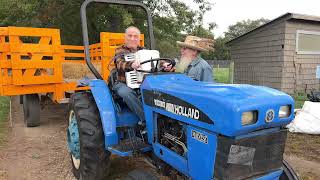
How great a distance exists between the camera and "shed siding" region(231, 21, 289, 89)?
1289cm

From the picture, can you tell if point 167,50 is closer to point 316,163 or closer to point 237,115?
point 316,163

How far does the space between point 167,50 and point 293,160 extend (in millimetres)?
20112

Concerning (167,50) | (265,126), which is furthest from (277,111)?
(167,50)

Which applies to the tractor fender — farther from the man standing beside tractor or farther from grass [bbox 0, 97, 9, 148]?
grass [bbox 0, 97, 9, 148]

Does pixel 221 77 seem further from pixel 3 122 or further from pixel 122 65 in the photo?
pixel 122 65

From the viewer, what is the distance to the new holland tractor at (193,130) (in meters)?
2.48

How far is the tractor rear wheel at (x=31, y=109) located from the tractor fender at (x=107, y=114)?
12.9ft

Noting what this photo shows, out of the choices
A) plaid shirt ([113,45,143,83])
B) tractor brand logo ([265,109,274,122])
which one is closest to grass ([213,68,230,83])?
plaid shirt ([113,45,143,83])

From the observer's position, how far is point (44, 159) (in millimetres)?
5328

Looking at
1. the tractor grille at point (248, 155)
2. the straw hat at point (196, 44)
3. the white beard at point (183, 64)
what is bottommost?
the tractor grille at point (248, 155)

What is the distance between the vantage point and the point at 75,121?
4336 mm

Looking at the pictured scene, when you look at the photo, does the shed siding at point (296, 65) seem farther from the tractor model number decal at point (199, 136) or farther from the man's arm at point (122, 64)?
the tractor model number decal at point (199, 136)

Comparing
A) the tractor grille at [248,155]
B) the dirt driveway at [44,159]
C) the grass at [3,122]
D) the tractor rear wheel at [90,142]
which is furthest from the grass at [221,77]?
the tractor grille at [248,155]

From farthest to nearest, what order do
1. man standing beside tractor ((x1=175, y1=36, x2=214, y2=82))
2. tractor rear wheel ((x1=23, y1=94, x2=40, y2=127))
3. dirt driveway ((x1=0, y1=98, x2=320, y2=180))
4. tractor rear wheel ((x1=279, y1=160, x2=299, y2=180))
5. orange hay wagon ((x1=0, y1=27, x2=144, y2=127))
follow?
tractor rear wheel ((x1=23, y1=94, x2=40, y2=127)) < orange hay wagon ((x1=0, y1=27, x2=144, y2=127)) < dirt driveway ((x1=0, y1=98, x2=320, y2=180)) < man standing beside tractor ((x1=175, y1=36, x2=214, y2=82)) < tractor rear wheel ((x1=279, y1=160, x2=299, y2=180))
